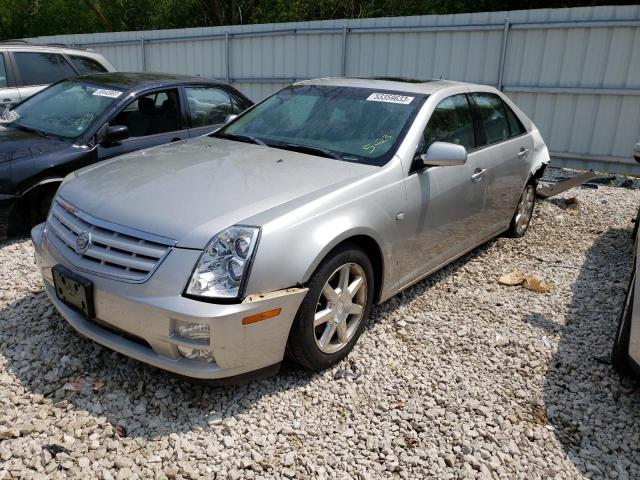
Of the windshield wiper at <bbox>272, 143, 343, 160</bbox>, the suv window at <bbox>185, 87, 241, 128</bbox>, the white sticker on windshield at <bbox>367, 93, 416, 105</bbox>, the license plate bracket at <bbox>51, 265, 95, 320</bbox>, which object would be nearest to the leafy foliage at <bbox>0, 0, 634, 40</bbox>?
the suv window at <bbox>185, 87, 241, 128</bbox>

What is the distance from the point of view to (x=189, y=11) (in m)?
23.7

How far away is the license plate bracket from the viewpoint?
278 cm

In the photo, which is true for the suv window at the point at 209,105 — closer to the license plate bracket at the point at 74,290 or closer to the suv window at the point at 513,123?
the suv window at the point at 513,123

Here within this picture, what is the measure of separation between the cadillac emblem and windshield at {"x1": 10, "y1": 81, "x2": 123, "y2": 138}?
2.64 metres

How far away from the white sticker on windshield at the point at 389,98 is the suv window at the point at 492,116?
0.96m

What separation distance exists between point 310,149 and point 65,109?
307 centimetres

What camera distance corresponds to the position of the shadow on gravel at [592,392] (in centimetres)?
276

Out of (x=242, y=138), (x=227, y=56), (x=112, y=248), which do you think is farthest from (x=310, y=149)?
(x=227, y=56)

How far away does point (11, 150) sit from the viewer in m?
4.78

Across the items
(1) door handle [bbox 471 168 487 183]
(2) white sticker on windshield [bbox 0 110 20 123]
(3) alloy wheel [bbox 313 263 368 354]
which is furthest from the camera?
(2) white sticker on windshield [bbox 0 110 20 123]

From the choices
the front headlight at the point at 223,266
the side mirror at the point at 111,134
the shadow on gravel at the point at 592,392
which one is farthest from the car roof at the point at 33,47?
the shadow on gravel at the point at 592,392

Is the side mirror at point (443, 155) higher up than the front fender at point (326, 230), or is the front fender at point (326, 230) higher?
the side mirror at point (443, 155)

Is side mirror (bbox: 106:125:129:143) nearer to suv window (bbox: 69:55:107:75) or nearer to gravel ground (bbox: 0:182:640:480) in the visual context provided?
gravel ground (bbox: 0:182:640:480)

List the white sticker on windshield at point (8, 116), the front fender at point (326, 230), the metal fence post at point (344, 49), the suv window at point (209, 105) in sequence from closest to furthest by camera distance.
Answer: the front fender at point (326, 230), the white sticker on windshield at point (8, 116), the suv window at point (209, 105), the metal fence post at point (344, 49)
